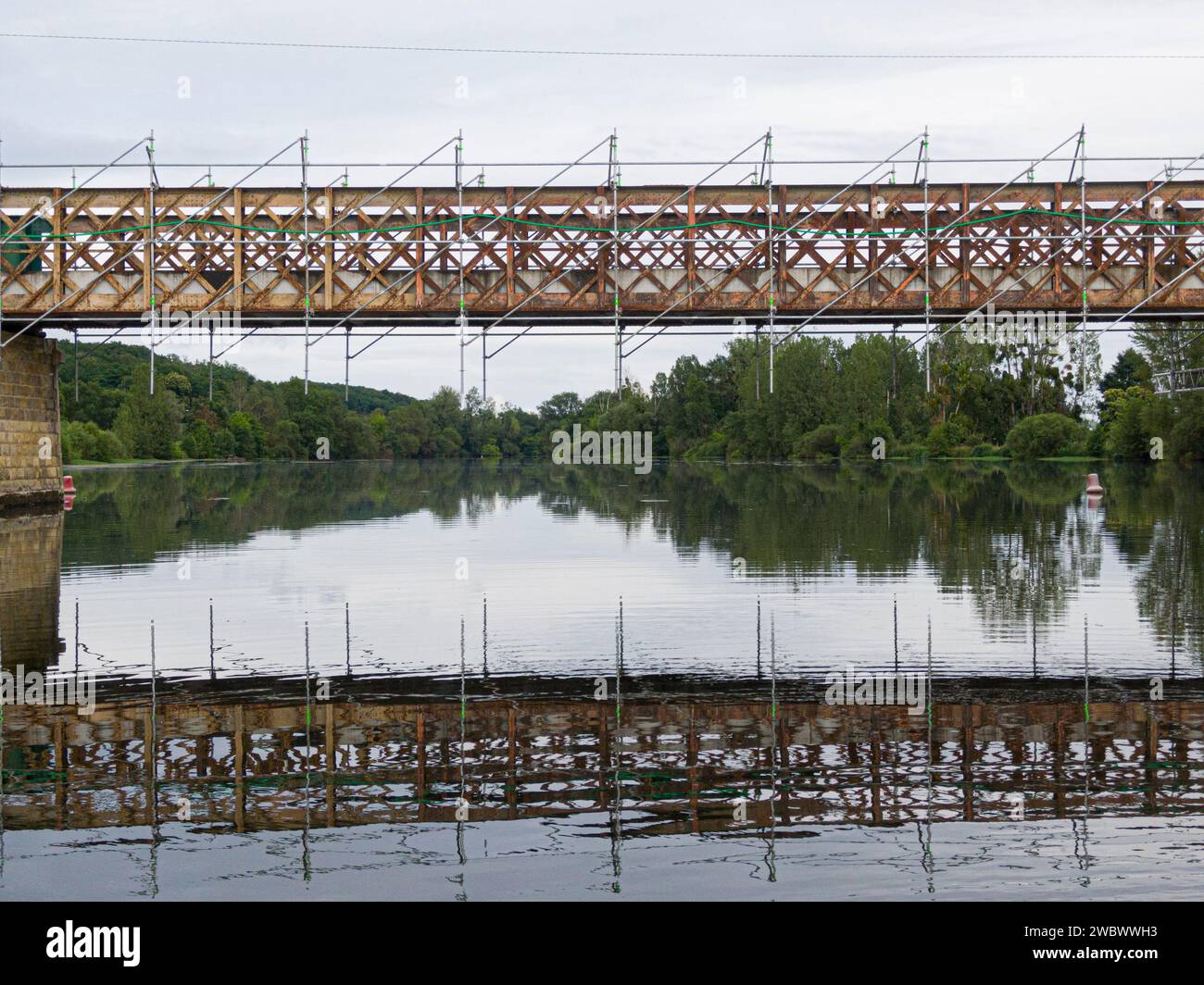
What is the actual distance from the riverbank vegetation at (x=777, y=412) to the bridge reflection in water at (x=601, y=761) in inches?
3476

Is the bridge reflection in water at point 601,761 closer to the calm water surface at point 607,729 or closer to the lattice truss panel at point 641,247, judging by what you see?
the calm water surface at point 607,729

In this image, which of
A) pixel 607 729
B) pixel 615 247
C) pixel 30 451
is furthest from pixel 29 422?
pixel 607 729

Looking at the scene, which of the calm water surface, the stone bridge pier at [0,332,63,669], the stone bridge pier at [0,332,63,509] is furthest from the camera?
the stone bridge pier at [0,332,63,509]

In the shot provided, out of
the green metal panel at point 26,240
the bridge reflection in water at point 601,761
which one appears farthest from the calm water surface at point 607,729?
the green metal panel at point 26,240

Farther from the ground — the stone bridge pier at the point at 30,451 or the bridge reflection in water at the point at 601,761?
the stone bridge pier at the point at 30,451

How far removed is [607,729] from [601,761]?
49.7 inches

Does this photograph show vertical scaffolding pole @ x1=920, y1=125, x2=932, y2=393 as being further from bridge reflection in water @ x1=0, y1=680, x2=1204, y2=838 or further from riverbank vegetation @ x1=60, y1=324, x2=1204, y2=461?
riverbank vegetation @ x1=60, y1=324, x2=1204, y2=461

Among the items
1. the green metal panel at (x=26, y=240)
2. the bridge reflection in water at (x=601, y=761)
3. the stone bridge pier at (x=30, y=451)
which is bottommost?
the bridge reflection in water at (x=601, y=761)

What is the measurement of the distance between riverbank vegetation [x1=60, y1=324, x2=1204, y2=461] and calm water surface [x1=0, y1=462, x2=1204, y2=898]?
77672 mm

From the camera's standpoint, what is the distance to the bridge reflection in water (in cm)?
1145

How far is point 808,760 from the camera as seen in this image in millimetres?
12977

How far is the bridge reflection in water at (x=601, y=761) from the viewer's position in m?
11.4

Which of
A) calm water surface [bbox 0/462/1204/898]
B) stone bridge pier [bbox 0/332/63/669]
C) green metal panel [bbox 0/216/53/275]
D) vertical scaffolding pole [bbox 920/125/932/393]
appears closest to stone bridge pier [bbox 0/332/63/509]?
stone bridge pier [bbox 0/332/63/669]
